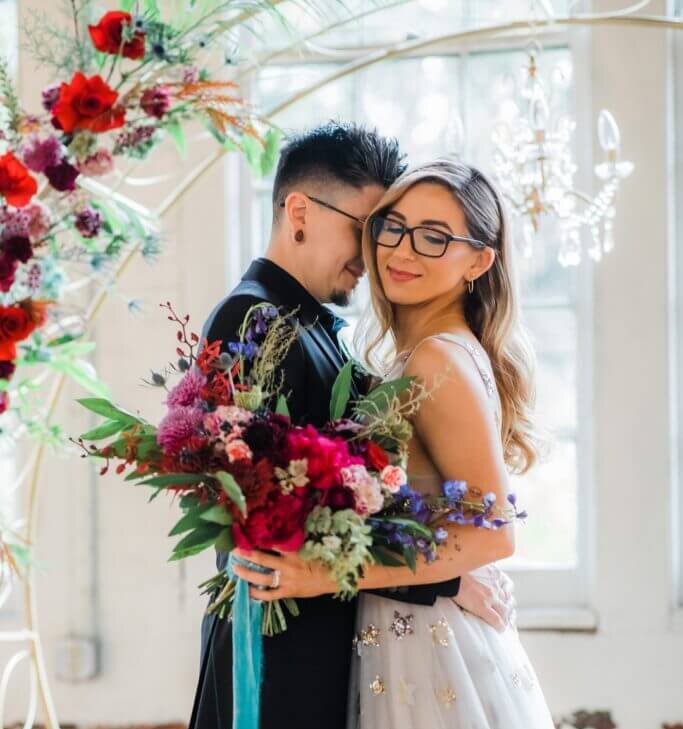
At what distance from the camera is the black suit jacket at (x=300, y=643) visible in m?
1.78

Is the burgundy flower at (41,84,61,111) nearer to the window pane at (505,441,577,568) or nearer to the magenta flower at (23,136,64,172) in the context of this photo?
the magenta flower at (23,136,64,172)

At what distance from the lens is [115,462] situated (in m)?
3.16

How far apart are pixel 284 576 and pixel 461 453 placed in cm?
36

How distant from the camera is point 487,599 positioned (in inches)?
74.9

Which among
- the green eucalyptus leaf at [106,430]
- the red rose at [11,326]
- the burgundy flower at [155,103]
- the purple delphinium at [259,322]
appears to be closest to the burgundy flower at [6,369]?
the red rose at [11,326]

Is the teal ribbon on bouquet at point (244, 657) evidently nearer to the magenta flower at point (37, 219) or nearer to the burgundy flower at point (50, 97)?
the magenta flower at point (37, 219)

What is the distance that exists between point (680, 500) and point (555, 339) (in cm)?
64

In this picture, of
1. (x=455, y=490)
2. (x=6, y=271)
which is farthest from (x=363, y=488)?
(x=6, y=271)

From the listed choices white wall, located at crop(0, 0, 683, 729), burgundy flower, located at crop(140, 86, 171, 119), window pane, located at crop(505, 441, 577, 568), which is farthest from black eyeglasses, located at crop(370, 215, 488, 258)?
window pane, located at crop(505, 441, 577, 568)

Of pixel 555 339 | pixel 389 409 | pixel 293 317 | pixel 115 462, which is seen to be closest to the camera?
pixel 389 409


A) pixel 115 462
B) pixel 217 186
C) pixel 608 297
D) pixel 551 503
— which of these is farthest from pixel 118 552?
pixel 608 297

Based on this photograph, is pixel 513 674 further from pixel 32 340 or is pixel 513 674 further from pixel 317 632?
pixel 32 340

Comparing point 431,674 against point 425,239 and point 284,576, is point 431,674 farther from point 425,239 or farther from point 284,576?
point 425,239

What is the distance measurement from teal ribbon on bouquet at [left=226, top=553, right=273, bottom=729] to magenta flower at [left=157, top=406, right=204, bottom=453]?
237 mm
